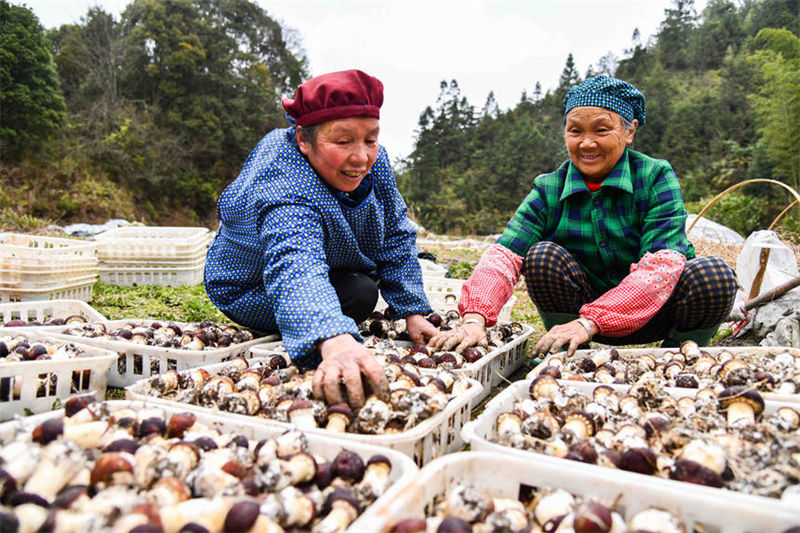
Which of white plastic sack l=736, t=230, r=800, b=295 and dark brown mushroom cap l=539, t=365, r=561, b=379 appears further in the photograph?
white plastic sack l=736, t=230, r=800, b=295

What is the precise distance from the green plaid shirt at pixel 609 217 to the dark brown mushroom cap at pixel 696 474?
5.48ft

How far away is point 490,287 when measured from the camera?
9.33 ft

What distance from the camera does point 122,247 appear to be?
5.94 metres

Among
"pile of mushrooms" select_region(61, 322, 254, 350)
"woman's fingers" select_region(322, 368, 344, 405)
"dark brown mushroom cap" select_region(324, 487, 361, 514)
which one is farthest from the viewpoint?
"pile of mushrooms" select_region(61, 322, 254, 350)

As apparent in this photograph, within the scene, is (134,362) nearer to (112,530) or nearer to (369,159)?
(369,159)

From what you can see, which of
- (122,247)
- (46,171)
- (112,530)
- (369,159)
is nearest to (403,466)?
(112,530)

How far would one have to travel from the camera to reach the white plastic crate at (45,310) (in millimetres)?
3318

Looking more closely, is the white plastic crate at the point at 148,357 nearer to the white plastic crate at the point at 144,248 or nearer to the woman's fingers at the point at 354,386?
the woman's fingers at the point at 354,386

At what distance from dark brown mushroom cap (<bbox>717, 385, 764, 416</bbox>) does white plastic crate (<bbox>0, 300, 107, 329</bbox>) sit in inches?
122

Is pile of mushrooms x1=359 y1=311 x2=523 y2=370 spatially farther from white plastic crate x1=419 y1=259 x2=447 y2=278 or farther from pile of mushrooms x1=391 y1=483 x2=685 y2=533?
white plastic crate x1=419 y1=259 x2=447 y2=278

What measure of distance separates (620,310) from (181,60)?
25.9 metres

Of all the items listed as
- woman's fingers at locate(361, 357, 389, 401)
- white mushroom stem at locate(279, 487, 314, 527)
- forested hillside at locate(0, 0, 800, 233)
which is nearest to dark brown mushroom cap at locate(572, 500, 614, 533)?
white mushroom stem at locate(279, 487, 314, 527)

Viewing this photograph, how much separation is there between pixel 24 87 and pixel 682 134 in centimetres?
3115

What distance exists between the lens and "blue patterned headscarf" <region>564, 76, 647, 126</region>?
8.86 feet
